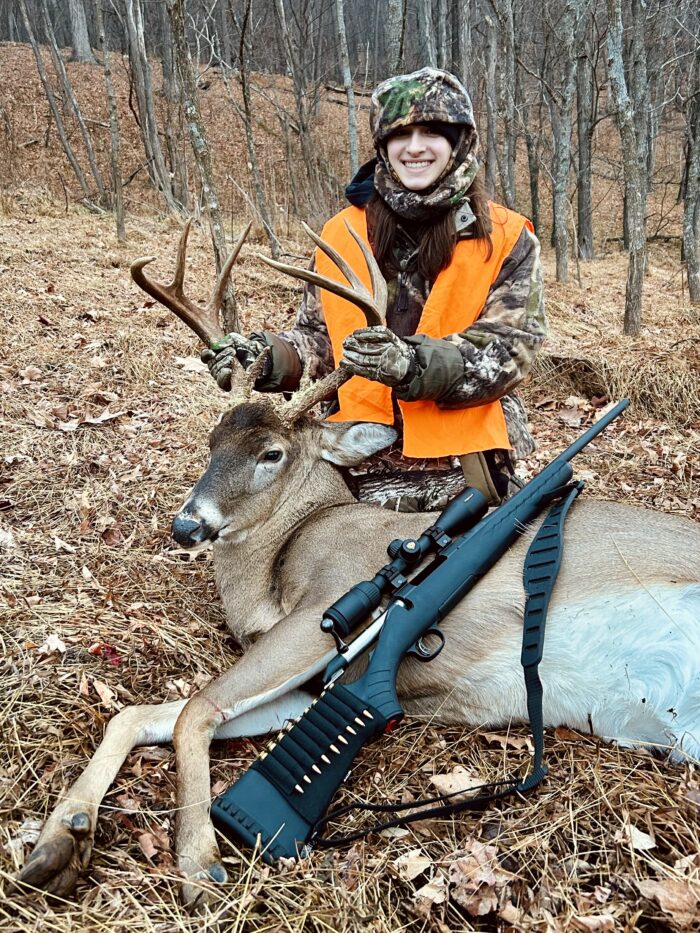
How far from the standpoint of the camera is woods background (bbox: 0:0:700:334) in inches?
366

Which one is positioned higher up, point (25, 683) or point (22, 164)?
point (22, 164)

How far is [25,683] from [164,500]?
2092mm

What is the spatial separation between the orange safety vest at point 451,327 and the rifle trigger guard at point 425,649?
1.16 metres

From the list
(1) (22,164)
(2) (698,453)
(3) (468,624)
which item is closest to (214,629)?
(3) (468,624)

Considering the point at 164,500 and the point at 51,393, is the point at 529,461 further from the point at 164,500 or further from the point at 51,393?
the point at 51,393

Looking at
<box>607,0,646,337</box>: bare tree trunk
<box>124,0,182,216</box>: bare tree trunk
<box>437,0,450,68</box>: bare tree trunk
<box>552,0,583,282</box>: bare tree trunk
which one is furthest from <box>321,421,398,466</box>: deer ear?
<box>437,0,450,68</box>: bare tree trunk

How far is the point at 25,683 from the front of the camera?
9.75 ft

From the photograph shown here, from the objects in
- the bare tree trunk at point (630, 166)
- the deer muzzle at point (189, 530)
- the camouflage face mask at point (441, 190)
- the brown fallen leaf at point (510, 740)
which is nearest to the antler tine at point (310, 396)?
the deer muzzle at point (189, 530)

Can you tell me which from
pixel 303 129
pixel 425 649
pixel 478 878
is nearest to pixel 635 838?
pixel 478 878

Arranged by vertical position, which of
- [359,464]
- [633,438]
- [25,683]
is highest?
[359,464]

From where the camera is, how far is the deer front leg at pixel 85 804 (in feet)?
7.13

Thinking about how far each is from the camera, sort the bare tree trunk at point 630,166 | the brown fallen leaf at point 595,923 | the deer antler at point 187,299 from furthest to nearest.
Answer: the bare tree trunk at point 630,166 < the deer antler at point 187,299 < the brown fallen leaf at point 595,923

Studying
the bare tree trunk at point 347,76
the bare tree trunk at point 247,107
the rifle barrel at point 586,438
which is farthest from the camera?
the bare tree trunk at point 347,76

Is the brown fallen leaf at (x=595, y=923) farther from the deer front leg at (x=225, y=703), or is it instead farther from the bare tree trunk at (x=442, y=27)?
the bare tree trunk at (x=442, y=27)
